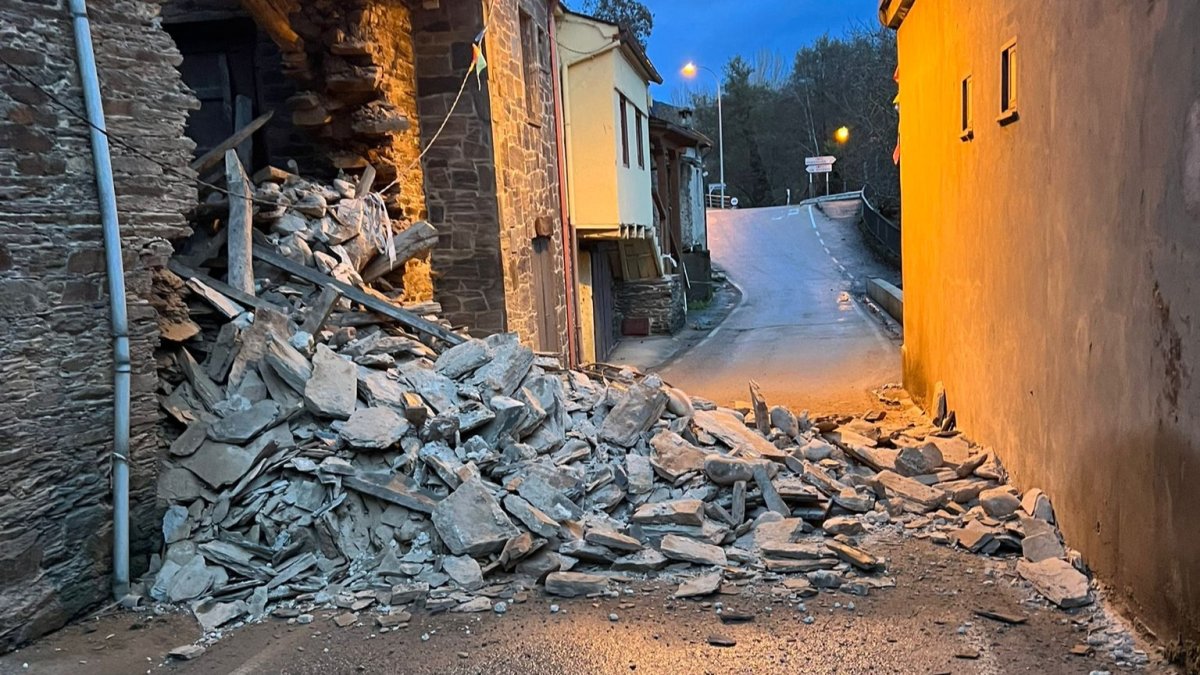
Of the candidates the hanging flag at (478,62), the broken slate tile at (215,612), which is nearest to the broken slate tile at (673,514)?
the broken slate tile at (215,612)

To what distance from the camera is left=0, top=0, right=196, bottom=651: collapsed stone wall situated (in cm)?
452

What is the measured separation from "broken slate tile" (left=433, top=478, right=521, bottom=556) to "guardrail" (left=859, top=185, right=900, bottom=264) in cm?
2774

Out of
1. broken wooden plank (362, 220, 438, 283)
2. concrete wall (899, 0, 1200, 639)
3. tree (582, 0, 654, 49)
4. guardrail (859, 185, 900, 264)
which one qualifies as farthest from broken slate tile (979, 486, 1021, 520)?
tree (582, 0, 654, 49)

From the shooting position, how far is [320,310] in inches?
285

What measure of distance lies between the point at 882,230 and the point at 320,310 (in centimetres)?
2885

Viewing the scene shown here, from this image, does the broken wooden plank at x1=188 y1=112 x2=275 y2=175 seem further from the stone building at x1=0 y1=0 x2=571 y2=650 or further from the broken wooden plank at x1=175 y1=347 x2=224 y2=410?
the broken wooden plank at x1=175 y1=347 x2=224 y2=410

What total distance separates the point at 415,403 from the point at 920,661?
3798 millimetres

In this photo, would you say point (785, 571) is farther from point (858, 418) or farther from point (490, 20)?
point (490, 20)

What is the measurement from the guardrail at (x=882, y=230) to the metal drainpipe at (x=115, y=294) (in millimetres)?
29044

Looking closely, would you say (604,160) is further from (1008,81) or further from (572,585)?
(572,585)

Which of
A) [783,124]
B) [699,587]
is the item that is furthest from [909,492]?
[783,124]

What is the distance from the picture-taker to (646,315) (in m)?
22.2

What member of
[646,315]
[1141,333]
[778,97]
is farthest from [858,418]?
[778,97]

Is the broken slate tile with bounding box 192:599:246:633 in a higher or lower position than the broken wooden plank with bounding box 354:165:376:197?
lower
